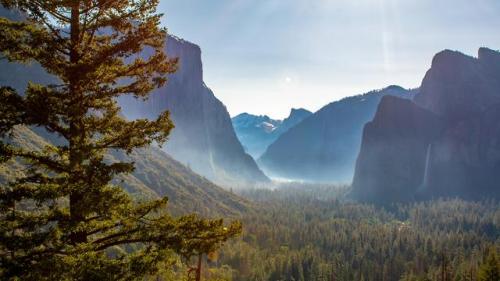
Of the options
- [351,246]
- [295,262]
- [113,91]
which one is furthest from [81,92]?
[351,246]

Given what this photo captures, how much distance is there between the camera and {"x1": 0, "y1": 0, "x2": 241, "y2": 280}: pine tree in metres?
14.4

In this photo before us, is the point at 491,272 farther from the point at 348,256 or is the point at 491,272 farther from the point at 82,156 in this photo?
the point at 348,256

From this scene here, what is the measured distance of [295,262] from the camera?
129 meters

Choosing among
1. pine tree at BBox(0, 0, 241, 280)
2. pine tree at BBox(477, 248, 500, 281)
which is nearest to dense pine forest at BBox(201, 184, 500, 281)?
pine tree at BBox(477, 248, 500, 281)

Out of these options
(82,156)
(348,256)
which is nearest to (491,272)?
(82,156)

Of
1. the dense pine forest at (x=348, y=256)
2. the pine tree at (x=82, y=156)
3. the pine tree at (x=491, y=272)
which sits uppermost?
the pine tree at (x=82, y=156)

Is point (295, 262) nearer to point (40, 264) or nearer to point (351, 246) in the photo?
point (351, 246)

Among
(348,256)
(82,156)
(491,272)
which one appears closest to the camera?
(82,156)

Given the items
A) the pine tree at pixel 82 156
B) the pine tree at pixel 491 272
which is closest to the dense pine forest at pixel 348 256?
the pine tree at pixel 491 272

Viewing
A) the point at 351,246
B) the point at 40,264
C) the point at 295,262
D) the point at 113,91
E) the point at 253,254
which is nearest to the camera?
the point at 40,264

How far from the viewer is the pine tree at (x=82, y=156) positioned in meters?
14.4

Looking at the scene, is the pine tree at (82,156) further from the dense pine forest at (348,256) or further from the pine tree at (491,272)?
the dense pine forest at (348,256)

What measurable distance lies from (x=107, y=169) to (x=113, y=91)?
293cm

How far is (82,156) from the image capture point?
1525cm
